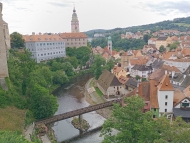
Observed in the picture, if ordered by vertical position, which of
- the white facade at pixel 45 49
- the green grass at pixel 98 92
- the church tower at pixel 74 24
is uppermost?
the church tower at pixel 74 24

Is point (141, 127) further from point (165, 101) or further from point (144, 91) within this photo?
point (144, 91)

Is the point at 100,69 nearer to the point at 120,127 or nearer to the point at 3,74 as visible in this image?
the point at 3,74

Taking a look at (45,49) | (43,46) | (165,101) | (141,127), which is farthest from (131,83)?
(43,46)

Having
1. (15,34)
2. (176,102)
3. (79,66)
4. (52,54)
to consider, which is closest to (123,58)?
(79,66)

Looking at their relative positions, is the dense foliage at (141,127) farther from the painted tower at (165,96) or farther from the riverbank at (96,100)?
the riverbank at (96,100)

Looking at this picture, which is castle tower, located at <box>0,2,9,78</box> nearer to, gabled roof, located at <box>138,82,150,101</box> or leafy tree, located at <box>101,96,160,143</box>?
gabled roof, located at <box>138,82,150,101</box>

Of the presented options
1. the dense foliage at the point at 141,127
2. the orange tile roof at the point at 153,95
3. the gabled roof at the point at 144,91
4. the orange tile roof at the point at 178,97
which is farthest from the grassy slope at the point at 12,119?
the orange tile roof at the point at 178,97

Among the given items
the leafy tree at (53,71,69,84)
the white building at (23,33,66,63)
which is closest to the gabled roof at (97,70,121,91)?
the leafy tree at (53,71,69,84)
